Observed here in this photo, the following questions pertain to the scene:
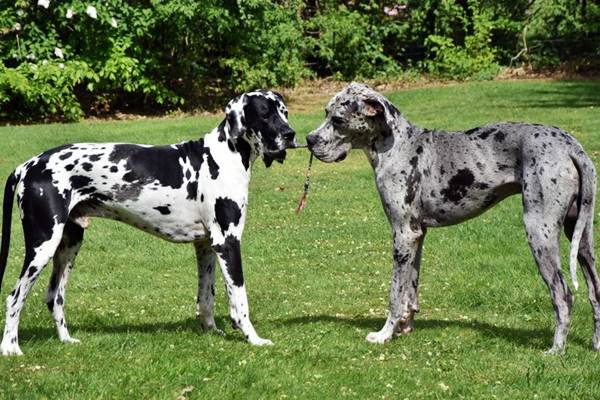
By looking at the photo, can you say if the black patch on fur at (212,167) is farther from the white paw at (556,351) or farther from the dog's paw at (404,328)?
the white paw at (556,351)

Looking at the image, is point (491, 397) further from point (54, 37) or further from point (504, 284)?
point (54, 37)

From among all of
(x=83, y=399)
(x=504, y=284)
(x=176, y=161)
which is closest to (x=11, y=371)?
(x=83, y=399)

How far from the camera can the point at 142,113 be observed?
2705 cm

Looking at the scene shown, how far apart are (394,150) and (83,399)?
3315 mm

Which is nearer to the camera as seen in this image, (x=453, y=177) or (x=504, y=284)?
(x=453, y=177)

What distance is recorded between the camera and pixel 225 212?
8.23 m

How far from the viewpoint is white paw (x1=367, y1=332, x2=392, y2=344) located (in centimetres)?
843

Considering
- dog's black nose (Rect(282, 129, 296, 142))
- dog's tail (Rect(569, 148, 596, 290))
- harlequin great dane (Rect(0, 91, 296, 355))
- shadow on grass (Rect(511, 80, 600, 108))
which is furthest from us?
shadow on grass (Rect(511, 80, 600, 108))

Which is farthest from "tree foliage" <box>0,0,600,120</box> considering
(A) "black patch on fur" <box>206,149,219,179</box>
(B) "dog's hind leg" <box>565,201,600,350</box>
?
(B) "dog's hind leg" <box>565,201,600,350</box>

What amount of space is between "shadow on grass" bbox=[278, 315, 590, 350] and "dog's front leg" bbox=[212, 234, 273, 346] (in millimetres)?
938

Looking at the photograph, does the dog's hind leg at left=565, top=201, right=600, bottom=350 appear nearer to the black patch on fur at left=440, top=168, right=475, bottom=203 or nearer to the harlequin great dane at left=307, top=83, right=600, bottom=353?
the harlequin great dane at left=307, top=83, right=600, bottom=353

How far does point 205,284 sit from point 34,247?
1.56 m

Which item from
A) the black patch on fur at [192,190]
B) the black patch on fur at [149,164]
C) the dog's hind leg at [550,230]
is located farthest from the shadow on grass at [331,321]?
the black patch on fur at [149,164]

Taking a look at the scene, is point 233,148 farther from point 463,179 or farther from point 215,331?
point 463,179
